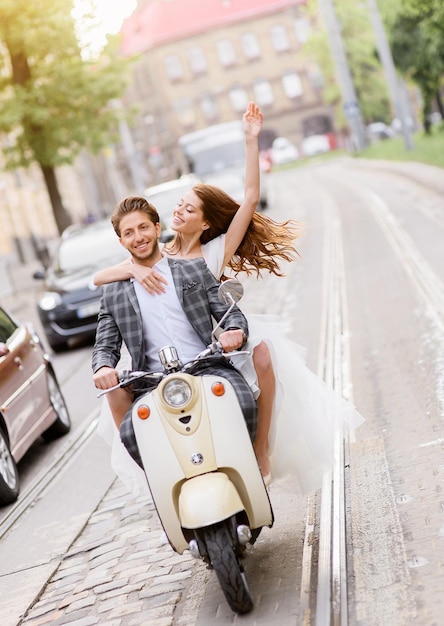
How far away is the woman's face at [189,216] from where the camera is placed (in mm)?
6184

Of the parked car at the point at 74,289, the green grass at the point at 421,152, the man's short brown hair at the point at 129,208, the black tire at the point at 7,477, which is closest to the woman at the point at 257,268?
the man's short brown hair at the point at 129,208

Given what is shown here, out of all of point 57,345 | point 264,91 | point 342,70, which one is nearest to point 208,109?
point 264,91

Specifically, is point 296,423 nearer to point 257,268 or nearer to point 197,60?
point 257,268

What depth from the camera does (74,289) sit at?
1753 centimetres

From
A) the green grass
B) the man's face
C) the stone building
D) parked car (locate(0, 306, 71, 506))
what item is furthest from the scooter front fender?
the stone building

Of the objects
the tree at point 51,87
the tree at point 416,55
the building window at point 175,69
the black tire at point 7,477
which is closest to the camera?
the black tire at point 7,477

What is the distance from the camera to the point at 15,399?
9.75 metres

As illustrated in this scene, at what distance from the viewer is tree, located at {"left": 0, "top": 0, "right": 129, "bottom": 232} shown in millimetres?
29562

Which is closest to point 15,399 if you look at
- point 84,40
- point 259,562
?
point 259,562

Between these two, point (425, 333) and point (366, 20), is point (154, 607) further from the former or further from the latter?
point (366, 20)

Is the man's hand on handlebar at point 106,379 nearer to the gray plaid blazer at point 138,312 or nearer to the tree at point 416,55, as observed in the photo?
the gray plaid blazer at point 138,312

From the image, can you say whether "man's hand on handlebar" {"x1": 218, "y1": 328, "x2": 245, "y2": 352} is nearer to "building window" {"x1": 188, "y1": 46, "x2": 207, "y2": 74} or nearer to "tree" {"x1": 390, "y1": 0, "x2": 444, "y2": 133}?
"tree" {"x1": 390, "y1": 0, "x2": 444, "y2": 133}

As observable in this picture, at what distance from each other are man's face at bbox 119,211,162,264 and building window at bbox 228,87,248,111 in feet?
297

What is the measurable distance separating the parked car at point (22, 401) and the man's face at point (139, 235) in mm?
2783
